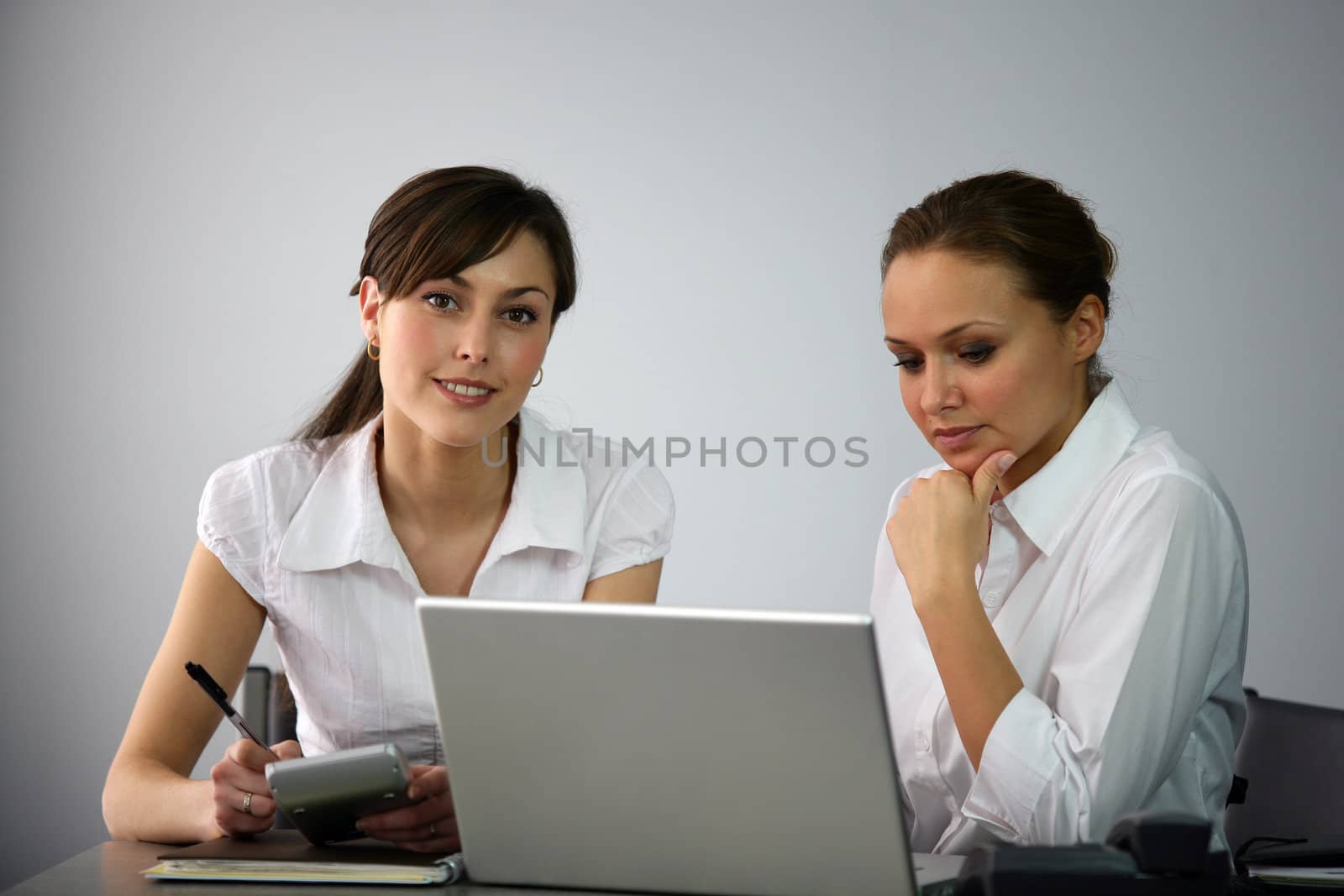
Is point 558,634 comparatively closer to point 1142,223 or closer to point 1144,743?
point 1144,743

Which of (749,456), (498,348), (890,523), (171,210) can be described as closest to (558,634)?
(890,523)

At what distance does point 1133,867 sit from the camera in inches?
32.9

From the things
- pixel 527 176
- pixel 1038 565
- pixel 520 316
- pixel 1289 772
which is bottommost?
pixel 1289 772

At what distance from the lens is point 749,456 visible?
3.26 m

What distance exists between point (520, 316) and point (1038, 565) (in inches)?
29.5

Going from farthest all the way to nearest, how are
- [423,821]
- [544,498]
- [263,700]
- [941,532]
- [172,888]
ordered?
1. [263,700]
2. [544,498]
3. [941,532]
4. [423,821]
5. [172,888]

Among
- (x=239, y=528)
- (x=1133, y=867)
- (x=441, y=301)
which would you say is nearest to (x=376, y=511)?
(x=239, y=528)

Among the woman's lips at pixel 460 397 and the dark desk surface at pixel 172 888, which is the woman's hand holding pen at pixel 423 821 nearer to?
the dark desk surface at pixel 172 888

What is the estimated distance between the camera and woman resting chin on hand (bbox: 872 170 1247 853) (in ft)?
4.00

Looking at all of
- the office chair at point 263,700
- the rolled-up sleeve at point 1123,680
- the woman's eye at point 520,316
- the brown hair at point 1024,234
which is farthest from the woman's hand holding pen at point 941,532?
the office chair at point 263,700

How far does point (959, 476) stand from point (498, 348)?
625mm

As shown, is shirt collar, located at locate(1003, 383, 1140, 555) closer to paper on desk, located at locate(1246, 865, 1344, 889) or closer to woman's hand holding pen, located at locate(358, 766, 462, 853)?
paper on desk, located at locate(1246, 865, 1344, 889)

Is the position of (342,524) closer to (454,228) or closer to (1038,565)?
(454,228)

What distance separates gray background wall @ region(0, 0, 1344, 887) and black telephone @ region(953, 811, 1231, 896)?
2.38 m
